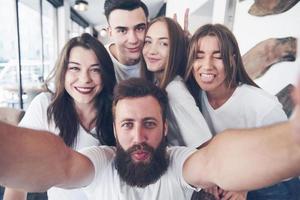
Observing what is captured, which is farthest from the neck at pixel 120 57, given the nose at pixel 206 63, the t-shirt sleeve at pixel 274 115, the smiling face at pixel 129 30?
the t-shirt sleeve at pixel 274 115

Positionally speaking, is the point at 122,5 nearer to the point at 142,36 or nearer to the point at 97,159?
the point at 142,36

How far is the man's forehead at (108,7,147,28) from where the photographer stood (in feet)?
1.41

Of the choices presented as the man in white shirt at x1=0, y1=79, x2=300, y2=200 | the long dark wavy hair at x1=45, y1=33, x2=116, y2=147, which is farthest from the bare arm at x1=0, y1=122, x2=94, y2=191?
the long dark wavy hair at x1=45, y1=33, x2=116, y2=147

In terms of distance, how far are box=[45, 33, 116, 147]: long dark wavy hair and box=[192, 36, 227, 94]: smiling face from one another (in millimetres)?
132

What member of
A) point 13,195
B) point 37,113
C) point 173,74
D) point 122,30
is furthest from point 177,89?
point 13,195

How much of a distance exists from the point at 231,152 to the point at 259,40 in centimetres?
21

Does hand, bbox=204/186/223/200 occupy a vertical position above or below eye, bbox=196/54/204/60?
below

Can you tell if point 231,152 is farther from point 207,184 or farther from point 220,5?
point 220,5

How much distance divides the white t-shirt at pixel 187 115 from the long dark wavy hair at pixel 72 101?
10cm

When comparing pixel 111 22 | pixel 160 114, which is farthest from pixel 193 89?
pixel 111 22

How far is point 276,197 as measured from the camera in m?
0.40

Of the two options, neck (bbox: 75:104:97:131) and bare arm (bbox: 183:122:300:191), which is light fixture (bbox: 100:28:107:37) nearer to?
neck (bbox: 75:104:97:131)

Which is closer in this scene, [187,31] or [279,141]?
[279,141]

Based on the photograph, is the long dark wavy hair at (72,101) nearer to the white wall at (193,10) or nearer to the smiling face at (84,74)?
the smiling face at (84,74)
